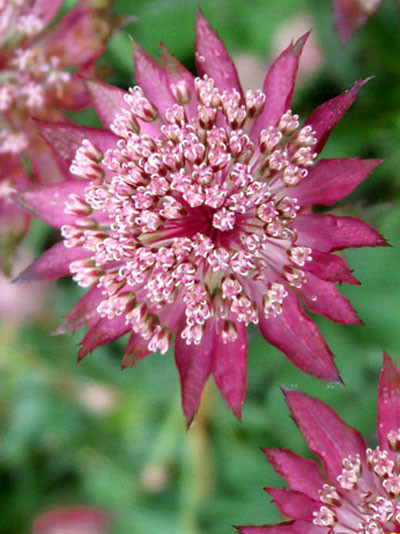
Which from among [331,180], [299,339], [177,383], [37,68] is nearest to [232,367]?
[299,339]

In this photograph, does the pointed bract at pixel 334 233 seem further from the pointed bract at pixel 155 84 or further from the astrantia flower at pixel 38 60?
the astrantia flower at pixel 38 60

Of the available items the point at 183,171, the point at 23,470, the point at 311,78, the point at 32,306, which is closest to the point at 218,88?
the point at 183,171

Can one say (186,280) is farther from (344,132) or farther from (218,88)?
(344,132)

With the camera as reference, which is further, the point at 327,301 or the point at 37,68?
the point at 37,68

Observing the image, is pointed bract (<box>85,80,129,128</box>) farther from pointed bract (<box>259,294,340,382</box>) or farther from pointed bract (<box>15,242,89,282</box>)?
pointed bract (<box>259,294,340,382</box>)

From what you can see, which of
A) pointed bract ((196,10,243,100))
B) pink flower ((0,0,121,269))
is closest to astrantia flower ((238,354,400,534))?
pointed bract ((196,10,243,100))

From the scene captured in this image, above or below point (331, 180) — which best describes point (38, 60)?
above

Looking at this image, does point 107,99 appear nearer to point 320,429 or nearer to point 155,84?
point 155,84
